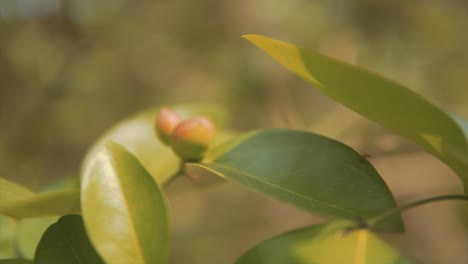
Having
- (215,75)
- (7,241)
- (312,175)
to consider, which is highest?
(312,175)

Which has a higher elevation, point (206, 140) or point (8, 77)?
point (206, 140)

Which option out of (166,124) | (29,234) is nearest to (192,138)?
(166,124)

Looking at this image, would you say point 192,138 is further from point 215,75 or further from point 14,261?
point 215,75

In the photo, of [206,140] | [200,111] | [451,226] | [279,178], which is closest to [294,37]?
[451,226]

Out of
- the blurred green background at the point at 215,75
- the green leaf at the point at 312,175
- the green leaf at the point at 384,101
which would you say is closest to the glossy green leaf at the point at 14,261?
the green leaf at the point at 312,175

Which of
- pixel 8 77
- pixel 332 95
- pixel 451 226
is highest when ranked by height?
pixel 332 95

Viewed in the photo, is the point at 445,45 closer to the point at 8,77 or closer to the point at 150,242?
the point at 8,77

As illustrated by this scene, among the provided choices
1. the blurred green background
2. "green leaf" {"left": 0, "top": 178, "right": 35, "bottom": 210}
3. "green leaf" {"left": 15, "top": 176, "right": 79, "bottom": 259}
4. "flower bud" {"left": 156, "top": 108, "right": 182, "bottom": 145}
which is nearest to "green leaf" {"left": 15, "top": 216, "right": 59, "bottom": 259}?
"green leaf" {"left": 15, "top": 176, "right": 79, "bottom": 259}
